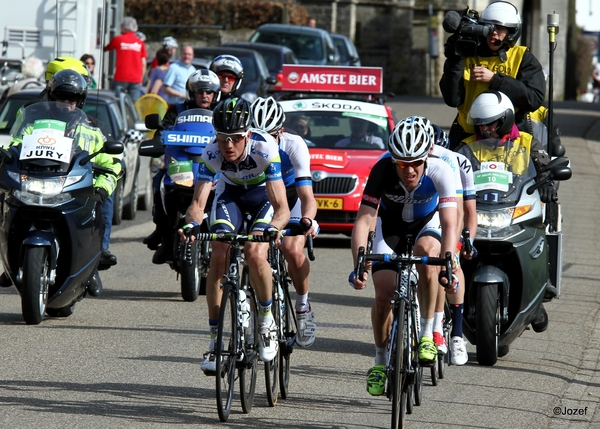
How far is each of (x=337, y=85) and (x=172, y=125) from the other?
570 cm

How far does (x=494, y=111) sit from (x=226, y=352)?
3.30 m

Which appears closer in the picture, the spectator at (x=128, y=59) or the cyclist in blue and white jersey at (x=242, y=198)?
the cyclist in blue and white jersey at (x=242, y=198)

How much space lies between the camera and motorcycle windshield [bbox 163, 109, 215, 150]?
1248 centimetres

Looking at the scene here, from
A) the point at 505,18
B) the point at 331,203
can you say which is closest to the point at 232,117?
the point at 505,18

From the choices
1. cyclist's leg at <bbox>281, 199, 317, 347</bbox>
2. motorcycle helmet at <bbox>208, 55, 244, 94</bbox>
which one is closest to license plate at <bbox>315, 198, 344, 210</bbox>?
motorcycle helmet at <bbox>208, 55, 244, 94</bbox>

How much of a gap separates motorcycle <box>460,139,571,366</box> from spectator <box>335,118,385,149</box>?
717 cm

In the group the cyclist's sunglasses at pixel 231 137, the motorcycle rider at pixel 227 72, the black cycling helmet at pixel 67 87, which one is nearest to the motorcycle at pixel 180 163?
the motorcycle rider at pixel 227 72

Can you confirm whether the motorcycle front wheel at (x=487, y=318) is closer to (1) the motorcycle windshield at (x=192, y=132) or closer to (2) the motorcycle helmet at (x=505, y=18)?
(2) the motorcycle helmet at (x=505, y=18)

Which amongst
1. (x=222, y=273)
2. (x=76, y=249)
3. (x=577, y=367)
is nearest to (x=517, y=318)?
(x=577, y=367)

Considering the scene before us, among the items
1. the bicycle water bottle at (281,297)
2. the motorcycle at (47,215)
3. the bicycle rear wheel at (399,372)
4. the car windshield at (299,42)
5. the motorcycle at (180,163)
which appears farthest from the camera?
the car windshield at (299,42)

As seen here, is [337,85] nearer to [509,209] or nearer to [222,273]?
[509,209]

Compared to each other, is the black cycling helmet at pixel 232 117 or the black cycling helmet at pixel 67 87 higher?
the black cycling helmet at pixel 232 117

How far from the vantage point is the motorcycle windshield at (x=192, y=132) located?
40.9 ft

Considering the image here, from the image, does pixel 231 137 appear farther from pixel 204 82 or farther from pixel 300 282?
pixel 204 82
